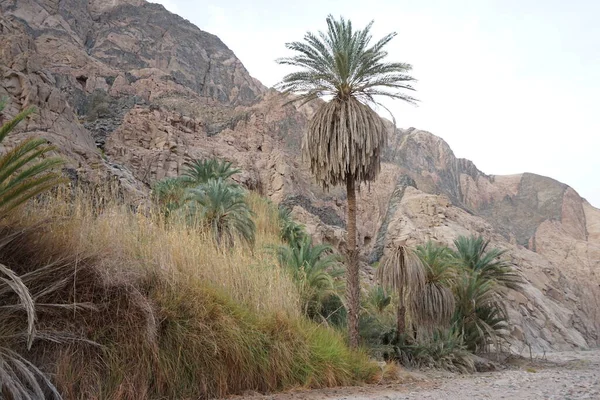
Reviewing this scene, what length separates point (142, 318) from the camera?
6168 millimetres

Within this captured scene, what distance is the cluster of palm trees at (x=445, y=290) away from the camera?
42.2 feet

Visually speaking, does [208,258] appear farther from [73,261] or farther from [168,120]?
[168,120]

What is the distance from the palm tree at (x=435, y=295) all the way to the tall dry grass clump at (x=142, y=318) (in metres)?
6.07

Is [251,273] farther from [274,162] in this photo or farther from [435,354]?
[274,162]

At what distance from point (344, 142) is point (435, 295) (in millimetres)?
6263

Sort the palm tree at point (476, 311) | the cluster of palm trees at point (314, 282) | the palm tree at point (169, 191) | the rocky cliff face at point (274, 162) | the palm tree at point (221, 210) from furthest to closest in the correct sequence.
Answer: the rocky cliff face at point (274, 162) → the palm tree at point (169, 191) → the palm tree at point (476, 311) → the palm tree at point (221, 210) → the cluster of palm trees at point (314, 282)

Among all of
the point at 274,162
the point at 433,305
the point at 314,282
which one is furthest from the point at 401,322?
the point at 274,162

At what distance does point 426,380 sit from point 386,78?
7149 mm

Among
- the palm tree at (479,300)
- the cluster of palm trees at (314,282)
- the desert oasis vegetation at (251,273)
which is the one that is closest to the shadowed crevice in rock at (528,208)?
the desert oasis vegetation at (251,273)

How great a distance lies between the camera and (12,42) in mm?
22047

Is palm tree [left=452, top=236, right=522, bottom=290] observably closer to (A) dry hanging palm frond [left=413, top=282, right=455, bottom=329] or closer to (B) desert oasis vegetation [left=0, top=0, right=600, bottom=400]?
(B) desert oasis vegetation [left=0, top=0, right=600, bottom=400]

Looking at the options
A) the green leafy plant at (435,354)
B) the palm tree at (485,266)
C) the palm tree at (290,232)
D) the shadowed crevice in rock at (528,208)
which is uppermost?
the shadowed crevice in rock at (528,208)

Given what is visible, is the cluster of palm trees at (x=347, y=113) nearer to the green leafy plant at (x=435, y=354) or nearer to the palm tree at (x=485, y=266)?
the green leafy plant at (x=435, y=354)

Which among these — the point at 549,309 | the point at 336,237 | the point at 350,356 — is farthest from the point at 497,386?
the point at 549,309
